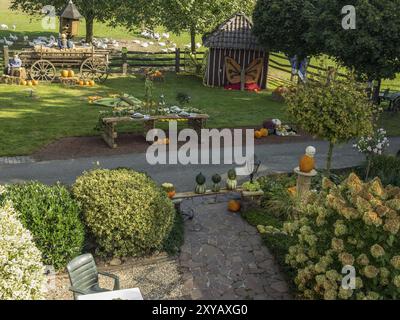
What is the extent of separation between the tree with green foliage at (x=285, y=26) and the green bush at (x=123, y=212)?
15.7m

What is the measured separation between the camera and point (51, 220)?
8031 mm

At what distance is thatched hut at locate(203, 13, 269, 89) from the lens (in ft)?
81.1

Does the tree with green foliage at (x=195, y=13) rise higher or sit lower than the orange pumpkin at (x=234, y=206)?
higher

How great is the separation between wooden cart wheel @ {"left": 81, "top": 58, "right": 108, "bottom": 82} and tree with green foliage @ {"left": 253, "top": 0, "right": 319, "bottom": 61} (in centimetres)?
793

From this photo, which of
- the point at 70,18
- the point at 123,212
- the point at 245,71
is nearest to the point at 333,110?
the point at 123,212

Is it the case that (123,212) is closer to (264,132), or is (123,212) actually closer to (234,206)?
(234,206)

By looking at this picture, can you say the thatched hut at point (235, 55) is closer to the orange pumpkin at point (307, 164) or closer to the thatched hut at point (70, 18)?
the thatched hut at point (70, 18)

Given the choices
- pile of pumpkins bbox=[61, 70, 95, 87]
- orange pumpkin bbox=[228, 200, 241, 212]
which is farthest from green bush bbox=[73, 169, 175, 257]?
pile of pumpkins bbox=[61, 70, 95, 87]

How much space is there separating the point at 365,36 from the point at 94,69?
1309cm

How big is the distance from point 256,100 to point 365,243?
16865 mm

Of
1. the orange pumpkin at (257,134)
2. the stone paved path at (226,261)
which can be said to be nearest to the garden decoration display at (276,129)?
the orange pumpkin at (257,134)

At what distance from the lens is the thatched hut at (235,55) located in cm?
2473

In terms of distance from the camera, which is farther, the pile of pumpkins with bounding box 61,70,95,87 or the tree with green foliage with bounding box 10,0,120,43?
the tree with green foliage with bounding box 10,0,120,43

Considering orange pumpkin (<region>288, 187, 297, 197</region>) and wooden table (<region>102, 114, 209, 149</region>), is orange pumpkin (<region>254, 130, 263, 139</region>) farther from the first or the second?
orange pumpkin (<region>288, 187, 297, 197</region>)
